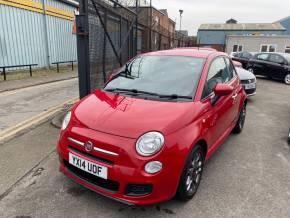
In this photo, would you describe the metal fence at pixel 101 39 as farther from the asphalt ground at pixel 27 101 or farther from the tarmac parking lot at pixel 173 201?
the asphalt ground at pixel 27 101

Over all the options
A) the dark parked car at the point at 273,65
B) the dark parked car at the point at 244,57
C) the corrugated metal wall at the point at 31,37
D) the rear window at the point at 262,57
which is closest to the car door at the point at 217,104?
the dark parked car at the point at 273,65

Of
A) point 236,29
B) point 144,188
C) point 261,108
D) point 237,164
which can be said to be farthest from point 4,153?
point 236,29

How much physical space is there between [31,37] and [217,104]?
14.4 meters

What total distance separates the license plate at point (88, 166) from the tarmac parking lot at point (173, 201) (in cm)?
46

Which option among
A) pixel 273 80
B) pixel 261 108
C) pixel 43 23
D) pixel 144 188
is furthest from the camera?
pixel 43 23

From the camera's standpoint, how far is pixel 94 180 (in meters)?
2.83

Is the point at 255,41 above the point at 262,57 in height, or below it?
above

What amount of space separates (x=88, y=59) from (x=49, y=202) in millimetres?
2923

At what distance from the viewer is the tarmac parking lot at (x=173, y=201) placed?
2912 millimetres

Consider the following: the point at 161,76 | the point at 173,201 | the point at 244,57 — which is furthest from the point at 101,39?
the point at 244,57

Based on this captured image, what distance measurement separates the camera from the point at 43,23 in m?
16.4

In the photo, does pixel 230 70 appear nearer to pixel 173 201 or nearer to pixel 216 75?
pixel 216 75

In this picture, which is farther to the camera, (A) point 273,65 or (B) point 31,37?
(B) point 31,37

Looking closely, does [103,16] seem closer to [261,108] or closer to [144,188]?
[144,188]
